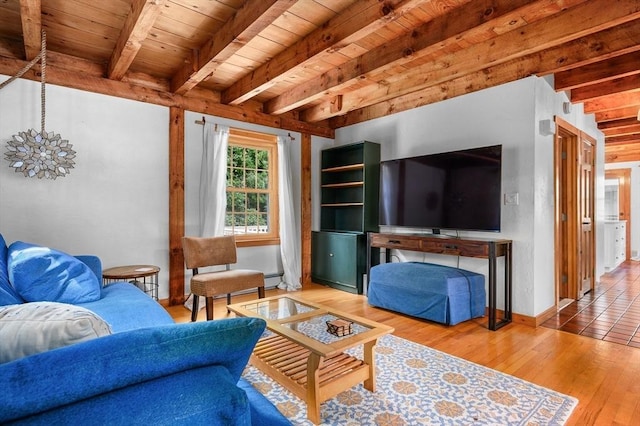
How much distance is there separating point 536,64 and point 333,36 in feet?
6.68

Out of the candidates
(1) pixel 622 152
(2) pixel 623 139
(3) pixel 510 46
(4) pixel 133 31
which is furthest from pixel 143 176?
(1) pixel 622 152

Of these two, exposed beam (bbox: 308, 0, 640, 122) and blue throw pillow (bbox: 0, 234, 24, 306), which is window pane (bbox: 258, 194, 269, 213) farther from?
blue throw pillow (bbox: 0, 234, 24, 306)

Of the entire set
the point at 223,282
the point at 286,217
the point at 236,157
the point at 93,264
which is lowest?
the point at 223,282

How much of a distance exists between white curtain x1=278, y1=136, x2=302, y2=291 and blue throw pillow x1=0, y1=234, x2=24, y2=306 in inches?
115

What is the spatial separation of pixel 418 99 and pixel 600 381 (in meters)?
3.25

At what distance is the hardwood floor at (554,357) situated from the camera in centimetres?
189

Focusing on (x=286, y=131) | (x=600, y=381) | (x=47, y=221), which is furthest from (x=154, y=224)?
(x=600, y=381)

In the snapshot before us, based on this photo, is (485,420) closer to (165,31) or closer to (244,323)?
(244,323)

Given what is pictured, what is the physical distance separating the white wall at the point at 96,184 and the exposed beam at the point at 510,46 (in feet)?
8.14

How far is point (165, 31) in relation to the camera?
A: 280cm

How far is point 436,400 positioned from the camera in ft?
6.29

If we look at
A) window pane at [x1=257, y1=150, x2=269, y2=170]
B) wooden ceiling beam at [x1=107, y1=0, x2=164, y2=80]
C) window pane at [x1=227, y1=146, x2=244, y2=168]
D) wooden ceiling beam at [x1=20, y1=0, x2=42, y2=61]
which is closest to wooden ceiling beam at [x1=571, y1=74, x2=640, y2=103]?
window pane at [x1=257, y1=150, x2=269, y2=170]

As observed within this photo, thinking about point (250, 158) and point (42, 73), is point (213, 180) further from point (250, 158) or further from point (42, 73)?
point (42, 73)

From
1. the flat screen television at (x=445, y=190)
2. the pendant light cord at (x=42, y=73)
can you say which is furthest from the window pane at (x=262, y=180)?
the pendant light cord at (x=42, y=73)
